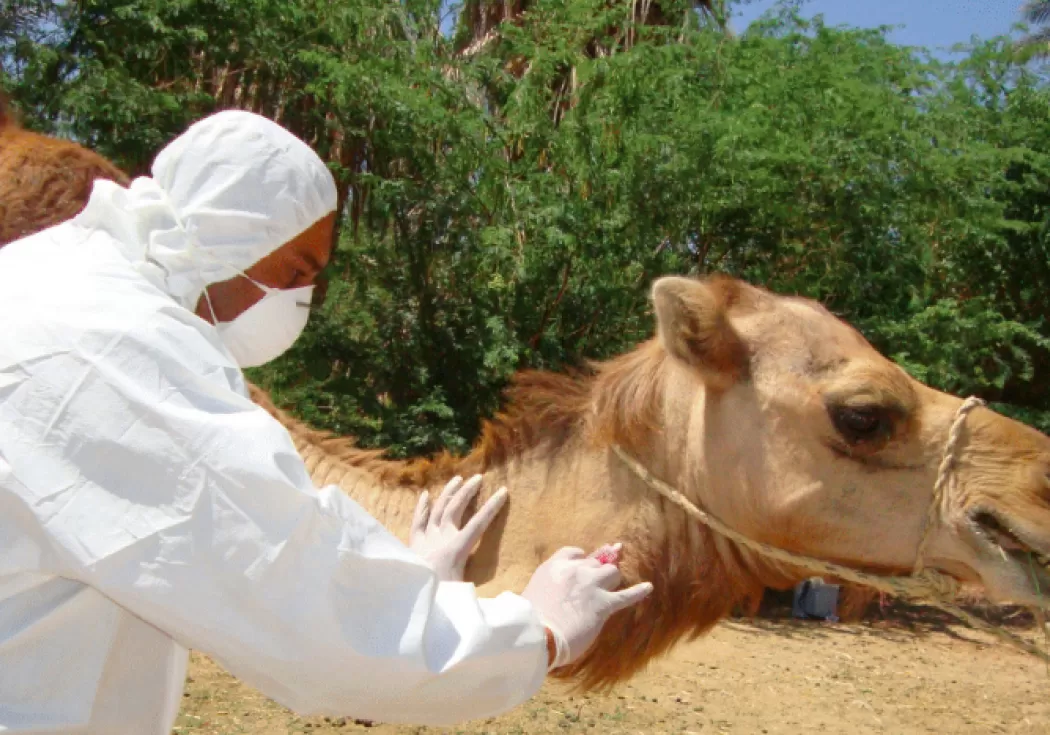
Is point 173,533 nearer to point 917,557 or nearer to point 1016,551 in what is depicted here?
point 917,557

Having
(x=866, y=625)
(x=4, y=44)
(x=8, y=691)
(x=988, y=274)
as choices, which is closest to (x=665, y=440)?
(x=8, y=691)

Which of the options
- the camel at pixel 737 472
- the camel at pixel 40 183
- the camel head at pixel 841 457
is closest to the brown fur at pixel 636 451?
the camel at pixel 737 472

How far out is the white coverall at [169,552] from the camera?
4.78 ft

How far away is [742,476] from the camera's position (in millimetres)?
2721

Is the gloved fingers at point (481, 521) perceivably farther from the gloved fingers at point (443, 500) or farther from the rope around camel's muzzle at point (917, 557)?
the rope around camel's muzzle at point (917, 557)

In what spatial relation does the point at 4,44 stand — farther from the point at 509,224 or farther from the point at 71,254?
the point at 71,254

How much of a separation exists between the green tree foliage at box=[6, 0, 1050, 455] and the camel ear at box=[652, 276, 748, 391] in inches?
198

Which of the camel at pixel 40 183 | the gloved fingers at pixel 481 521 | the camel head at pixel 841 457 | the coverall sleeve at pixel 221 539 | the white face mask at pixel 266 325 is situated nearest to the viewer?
the coverall sleeve at pixel 221 539

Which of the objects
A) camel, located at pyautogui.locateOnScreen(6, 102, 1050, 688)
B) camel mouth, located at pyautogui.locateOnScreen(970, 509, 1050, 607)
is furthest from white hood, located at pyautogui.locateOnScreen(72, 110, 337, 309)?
camel mouth, located at pyautogui.locateOnScreen(970, 509, 1050, 607)

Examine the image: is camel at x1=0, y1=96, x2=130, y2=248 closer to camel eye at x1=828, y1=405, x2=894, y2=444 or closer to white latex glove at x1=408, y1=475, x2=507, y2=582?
white latex glove at x1=408, y1=475, x2=507, y2=582

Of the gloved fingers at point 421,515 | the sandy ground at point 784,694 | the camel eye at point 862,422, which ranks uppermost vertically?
the camel eye at point 862,422

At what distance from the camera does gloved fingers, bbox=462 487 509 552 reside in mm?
2504

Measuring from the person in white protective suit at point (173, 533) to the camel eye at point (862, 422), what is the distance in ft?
3.77

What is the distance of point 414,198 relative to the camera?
9.10 metres
